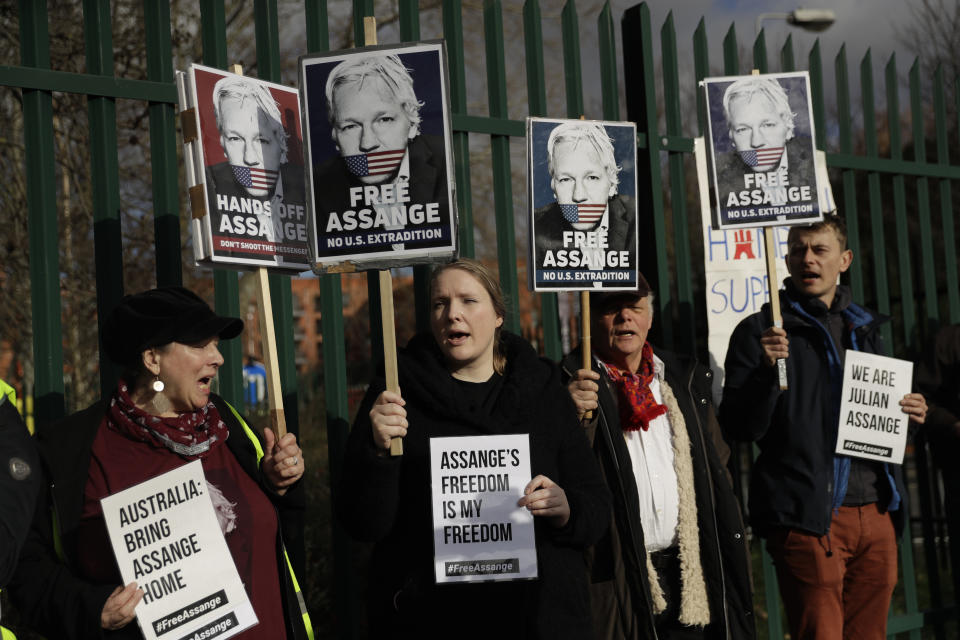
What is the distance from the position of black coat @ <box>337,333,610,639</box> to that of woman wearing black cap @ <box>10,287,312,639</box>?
0.80ft

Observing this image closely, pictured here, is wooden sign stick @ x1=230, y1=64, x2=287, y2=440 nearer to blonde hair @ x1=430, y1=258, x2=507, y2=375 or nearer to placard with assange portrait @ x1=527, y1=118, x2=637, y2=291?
blonde hair @ x1=430, y1=258, x2=507, y2=375

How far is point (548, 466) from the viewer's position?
3.38 meters

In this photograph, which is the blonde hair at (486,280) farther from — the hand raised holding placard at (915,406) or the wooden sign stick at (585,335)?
the hand raised holding placard at (915,406)

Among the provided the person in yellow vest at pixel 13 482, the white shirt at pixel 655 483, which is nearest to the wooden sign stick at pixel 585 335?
the white shirt at pixel 655 483

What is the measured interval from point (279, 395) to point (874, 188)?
405 centimetres

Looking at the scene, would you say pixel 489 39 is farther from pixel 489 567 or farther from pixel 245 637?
pixel 245 637

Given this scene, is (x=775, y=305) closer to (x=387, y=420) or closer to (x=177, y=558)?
(x=387, y=420)

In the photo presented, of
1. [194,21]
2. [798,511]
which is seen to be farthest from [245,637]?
[194,21]

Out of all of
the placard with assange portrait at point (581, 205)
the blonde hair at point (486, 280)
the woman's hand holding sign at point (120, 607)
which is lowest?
the woman's hand holding sign at point (120, 607)

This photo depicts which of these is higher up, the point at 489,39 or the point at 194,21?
the point at 194,21

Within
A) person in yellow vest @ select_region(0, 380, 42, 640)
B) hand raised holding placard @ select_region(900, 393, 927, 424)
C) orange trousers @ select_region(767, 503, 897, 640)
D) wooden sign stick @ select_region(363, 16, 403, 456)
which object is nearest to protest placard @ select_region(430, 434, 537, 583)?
wooden sign stick @ select_region(363, 16, 403, 456)

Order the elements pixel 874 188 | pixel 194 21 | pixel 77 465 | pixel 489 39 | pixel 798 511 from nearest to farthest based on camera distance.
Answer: pixel 77 465, pixel 798 511, pixel 489 39, pixel 874 188, pixel 194 21

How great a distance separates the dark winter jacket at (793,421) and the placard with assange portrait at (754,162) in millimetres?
383

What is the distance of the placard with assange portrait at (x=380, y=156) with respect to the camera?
336 centimetres
